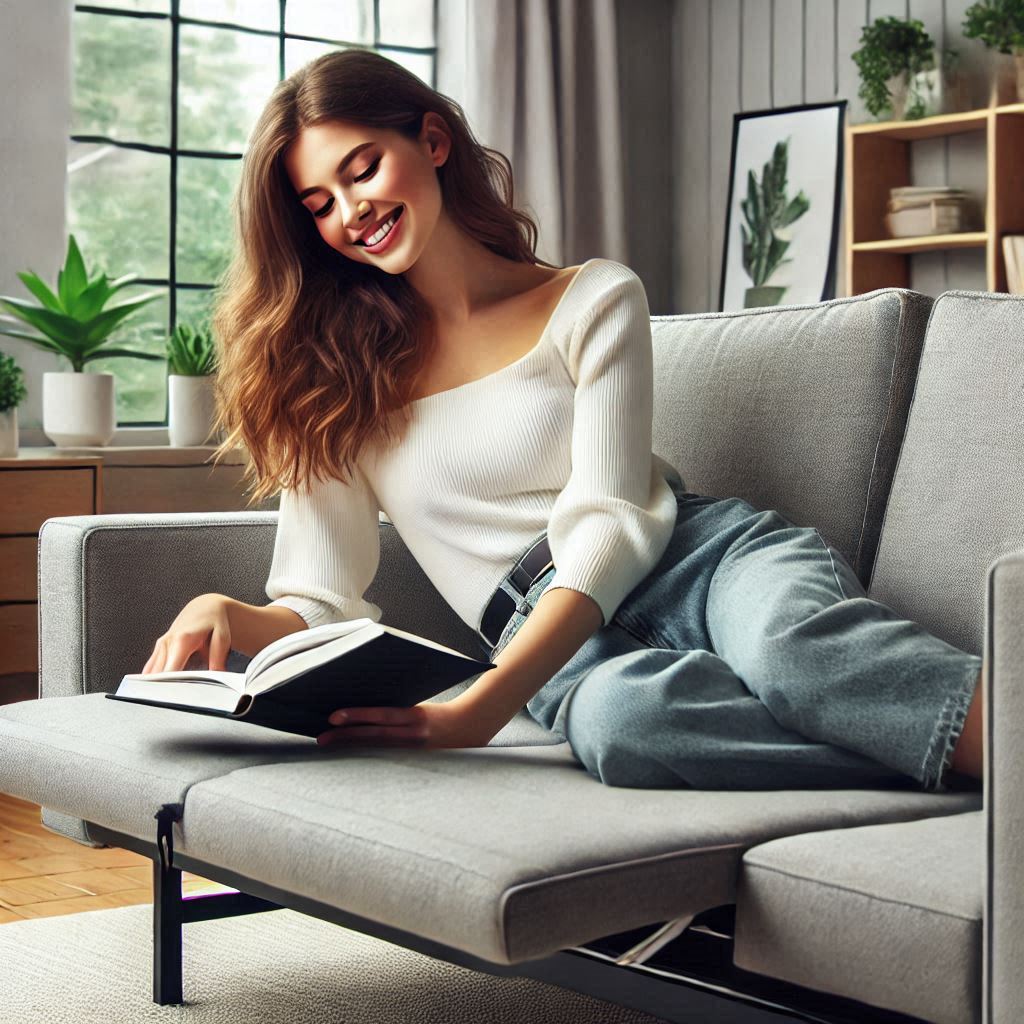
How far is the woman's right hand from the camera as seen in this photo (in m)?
1.57

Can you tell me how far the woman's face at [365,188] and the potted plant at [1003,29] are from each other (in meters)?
2.34

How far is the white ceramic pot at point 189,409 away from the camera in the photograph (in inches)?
139

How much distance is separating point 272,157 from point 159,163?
2.31 metres

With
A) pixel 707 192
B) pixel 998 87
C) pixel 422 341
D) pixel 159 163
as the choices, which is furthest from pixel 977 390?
pixel 707 192

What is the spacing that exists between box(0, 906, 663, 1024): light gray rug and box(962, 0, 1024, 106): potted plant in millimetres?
2702

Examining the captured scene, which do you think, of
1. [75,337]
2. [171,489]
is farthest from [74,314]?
[171,489]

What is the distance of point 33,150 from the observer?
361 cm

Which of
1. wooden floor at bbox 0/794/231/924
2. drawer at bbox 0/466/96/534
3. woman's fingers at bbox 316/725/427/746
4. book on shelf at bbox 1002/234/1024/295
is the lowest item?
wooden floor at bbox 0/794/231/924

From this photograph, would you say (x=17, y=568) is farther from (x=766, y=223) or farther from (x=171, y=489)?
(x=766, y=223)

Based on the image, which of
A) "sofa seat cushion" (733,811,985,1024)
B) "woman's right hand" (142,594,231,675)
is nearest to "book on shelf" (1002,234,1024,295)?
"woman's right hand" (142,594,231,675)

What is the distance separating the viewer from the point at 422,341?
1882mm

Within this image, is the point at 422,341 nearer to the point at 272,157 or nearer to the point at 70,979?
the point at 272,157

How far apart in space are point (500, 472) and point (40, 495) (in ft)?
5.07

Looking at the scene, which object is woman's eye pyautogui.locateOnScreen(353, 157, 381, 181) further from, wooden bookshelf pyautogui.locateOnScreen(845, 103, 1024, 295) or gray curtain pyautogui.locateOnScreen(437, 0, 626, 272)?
gray curtain pyautogui.locateOnScreen(437, 0, 626, 272)
